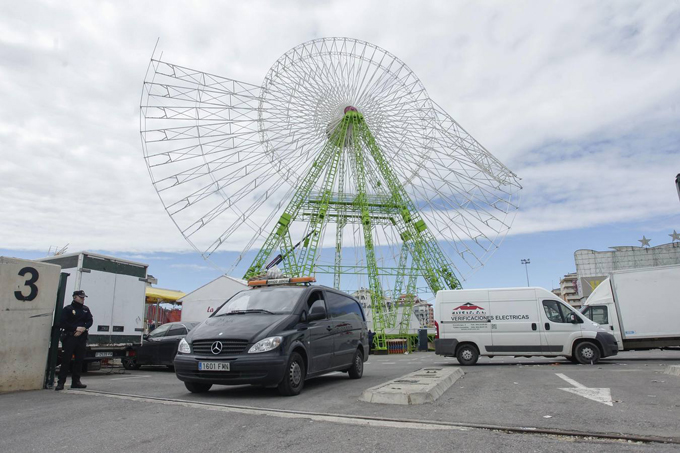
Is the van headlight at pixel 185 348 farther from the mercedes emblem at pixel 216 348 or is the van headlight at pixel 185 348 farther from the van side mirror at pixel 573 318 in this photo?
the van side mirror at pixel 573 318

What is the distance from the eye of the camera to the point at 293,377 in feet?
22.5

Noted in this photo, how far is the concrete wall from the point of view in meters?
7.43

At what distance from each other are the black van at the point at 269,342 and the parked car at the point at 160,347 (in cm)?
569

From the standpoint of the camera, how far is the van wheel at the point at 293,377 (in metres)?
6.64

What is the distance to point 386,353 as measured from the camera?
31.7 meters

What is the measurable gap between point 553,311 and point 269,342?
33.1 ft

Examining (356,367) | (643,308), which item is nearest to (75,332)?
(356,367)

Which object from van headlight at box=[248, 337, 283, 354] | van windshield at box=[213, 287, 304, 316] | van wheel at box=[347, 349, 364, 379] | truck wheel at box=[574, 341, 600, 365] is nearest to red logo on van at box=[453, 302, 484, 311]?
truck wheel at box=[574, 341, 600, 365]

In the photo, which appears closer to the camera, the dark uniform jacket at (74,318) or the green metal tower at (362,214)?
the dark uniform jacket at (74,318)

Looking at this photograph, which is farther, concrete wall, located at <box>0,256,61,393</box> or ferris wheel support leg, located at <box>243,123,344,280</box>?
ferris wheel support leg, located at <box>243,123,344,280</box>

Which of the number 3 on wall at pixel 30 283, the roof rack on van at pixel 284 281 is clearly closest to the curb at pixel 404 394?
the roof rack on van at pixel 284 281

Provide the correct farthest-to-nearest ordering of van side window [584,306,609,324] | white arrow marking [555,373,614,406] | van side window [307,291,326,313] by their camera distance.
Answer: van side window [584,306,609,324], van side window [307,291,326,313], white arrow marking [555,373,614,406]

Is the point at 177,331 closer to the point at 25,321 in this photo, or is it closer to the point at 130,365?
the point at 130,365

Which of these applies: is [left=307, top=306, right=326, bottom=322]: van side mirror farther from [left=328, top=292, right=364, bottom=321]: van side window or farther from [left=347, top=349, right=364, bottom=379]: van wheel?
[left=347, top=349, right=364, bottom=379]: van wheel
